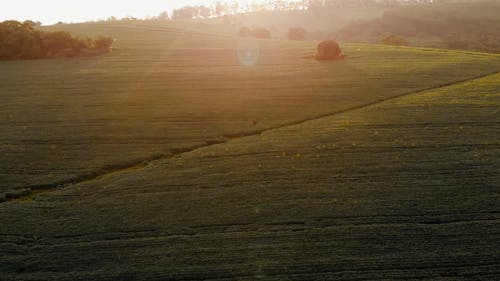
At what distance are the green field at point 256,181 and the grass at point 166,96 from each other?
0.24 meters

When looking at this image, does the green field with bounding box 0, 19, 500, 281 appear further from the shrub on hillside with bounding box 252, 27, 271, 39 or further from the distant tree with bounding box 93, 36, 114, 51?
the shrub on hillside with bounding box 252, 27, 271, 39

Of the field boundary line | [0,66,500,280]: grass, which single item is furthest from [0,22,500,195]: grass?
[0,66,500,280]: grass

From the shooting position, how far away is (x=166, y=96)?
45.0 m

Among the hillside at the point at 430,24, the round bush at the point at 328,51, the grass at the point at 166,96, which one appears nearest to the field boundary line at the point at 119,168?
the grass at the point at 166,96

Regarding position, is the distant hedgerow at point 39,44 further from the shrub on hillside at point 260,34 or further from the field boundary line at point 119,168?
the field boundary line at point 119,168

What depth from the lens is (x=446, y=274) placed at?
1557 centimetres

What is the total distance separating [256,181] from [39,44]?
218 feet

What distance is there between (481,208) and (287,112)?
1994cm

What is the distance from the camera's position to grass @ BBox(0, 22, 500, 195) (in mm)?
29219

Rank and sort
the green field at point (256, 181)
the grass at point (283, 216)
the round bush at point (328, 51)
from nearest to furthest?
the grass at point (283, 216) → the green field at point (256, 181) → the round bush at point (328, 51)

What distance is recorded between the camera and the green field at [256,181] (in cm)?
1678

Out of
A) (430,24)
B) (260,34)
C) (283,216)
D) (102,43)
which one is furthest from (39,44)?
(430,24)

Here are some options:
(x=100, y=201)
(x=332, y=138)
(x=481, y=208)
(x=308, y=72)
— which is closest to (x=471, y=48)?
(x=308, y=72)

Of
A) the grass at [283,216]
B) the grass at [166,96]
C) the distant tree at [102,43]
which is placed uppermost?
the distant tree at [102,43]
